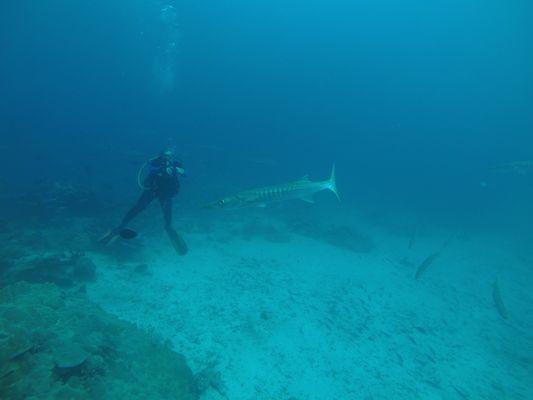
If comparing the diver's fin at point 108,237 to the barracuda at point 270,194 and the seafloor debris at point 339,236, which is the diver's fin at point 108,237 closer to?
the barracuda at point 270,194

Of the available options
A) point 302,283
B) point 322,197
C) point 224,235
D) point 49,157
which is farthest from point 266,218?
point 49,157

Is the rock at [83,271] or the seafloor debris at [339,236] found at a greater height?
the rock at [83,271]

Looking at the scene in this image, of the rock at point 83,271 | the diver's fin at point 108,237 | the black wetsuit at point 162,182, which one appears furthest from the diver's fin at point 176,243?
the rock at point 83,271

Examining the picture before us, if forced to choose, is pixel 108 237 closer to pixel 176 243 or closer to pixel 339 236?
pixel 176 243

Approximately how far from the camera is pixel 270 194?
8711mm

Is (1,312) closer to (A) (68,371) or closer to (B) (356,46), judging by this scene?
(A) (68,371)

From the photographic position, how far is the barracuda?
8062 mm

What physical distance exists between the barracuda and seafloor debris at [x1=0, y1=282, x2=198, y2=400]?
324 cm

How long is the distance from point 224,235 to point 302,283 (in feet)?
15.4

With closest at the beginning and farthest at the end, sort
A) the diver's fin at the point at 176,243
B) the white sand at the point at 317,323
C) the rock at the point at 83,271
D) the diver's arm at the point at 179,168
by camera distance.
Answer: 1. the white sand at the point at 317,323
2. the diver's arm at the point at 179,168
3. the rock at the point at 83,271
4. the diver's fin at the point at 176,243

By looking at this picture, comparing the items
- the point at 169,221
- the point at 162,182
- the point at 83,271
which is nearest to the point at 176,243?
the point at 169,221

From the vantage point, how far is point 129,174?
74.5ft

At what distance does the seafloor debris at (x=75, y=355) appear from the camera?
12.8ft

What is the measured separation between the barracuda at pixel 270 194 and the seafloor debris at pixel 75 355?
3243mm
